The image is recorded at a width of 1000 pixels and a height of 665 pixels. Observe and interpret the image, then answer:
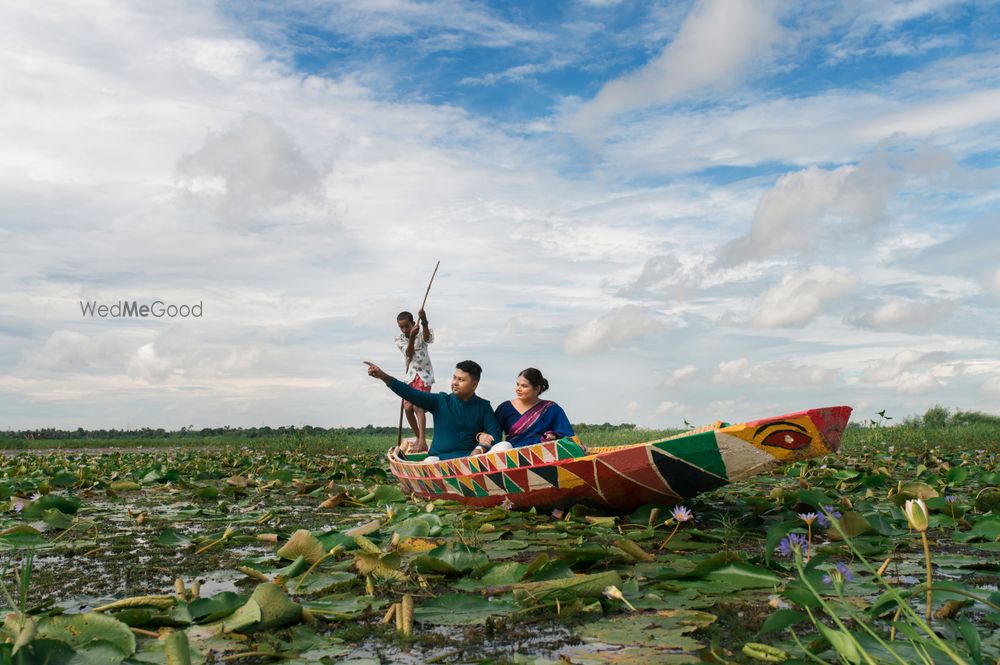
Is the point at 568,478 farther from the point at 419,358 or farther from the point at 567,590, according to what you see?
the point at 419,358

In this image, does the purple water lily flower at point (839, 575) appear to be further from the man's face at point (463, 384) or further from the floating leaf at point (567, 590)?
the man's face at point (463, 384)

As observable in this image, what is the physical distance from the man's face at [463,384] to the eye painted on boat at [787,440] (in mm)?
2444

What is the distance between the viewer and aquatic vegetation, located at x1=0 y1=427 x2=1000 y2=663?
2.08m

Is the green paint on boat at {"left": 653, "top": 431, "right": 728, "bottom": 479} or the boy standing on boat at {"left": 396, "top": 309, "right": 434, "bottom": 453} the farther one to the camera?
the boy standing on boat at {"left": 396, "top": 309, "right": 434, "bottom": 453}

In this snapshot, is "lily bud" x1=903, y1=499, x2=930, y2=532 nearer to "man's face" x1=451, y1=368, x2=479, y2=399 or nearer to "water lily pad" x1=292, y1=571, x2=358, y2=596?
"water lily pad" x1=292, y1=571, x2=358, y2=596

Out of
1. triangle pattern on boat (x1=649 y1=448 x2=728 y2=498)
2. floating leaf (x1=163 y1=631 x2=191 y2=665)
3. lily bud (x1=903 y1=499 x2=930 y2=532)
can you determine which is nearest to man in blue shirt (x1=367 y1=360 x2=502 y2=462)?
triangle pattern on boat (x1=649 y1=448 x2=728 y2=498)

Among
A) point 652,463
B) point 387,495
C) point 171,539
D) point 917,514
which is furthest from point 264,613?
point 387,495

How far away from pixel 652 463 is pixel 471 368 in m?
2.06

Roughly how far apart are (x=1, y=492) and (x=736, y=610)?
655cm

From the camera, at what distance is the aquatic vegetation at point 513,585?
6.82ft

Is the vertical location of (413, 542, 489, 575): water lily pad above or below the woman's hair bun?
below

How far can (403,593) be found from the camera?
9.36 feet

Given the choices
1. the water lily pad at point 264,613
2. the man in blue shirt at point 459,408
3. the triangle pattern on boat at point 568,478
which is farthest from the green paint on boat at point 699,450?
the water lily pad at point 264,613

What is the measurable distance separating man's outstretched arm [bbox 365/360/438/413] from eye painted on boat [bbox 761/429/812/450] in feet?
8.99
